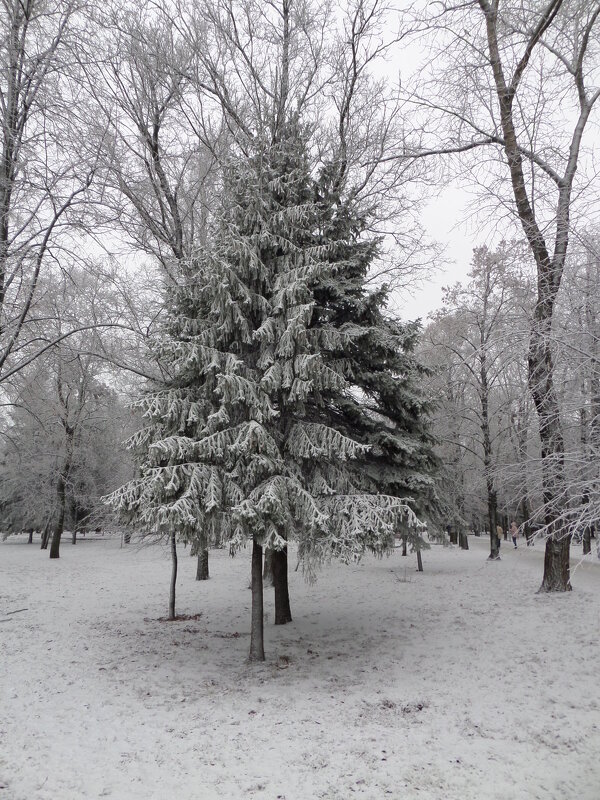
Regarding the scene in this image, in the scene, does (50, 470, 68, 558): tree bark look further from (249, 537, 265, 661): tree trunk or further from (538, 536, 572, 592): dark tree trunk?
(538, 536, 572, 592): dark tree trunk

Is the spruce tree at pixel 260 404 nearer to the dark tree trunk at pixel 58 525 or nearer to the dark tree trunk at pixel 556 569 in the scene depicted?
the dark tree trunk at pixel 556 569

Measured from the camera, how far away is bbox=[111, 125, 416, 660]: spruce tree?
6.32 metres

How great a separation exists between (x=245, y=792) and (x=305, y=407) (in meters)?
4.93

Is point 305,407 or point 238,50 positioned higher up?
point 238,50

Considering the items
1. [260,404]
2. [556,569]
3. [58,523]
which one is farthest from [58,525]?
[556,569]

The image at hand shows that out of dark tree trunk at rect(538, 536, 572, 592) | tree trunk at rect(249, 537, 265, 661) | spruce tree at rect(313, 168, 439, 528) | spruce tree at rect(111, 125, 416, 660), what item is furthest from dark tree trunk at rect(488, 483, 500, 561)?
tree trunk at rect(249, 537, 265, 661)

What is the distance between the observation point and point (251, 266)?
24.1 feet

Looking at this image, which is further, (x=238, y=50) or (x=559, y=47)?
(x=238, y=50)

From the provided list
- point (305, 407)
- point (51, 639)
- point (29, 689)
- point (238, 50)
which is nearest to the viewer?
point (29, 689)

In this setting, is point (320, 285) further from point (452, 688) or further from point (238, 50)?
point (238, 50)

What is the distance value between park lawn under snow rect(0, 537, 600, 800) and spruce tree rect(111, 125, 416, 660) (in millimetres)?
1598

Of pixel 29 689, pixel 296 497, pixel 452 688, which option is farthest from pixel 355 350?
pixel 29 689

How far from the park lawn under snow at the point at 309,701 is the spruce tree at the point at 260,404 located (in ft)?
5.24

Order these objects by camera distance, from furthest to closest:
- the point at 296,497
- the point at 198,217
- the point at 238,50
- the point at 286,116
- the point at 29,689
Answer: the point at 198,217 → the point at 238,50 → the point at 286,116 → the point at 296,497 → the point at 29,689
